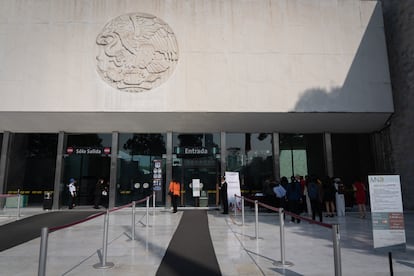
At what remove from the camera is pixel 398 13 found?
15500 mm

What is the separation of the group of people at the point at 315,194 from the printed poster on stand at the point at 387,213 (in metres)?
4.54

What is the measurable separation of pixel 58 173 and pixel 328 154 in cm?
1682

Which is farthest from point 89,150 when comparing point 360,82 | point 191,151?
point 360,82

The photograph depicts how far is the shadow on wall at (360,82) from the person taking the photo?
48.8ft

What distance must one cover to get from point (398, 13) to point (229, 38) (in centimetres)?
969

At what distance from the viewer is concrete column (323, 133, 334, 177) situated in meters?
17.0

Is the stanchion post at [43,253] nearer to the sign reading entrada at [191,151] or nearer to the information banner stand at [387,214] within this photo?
the information banner stand at [387,214]

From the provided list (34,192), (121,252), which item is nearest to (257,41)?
(121,252)

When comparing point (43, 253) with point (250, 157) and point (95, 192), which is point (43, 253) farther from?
point (250, 157)

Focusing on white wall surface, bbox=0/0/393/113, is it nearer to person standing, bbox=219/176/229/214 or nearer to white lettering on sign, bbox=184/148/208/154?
white lettering on sign, bbox=184/148/208/154

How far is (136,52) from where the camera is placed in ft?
50.0

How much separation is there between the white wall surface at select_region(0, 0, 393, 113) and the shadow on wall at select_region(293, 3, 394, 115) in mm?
54

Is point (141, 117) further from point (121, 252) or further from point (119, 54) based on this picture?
point (121, 252)

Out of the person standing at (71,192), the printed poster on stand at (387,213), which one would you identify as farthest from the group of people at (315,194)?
the person standing at (71,192)
